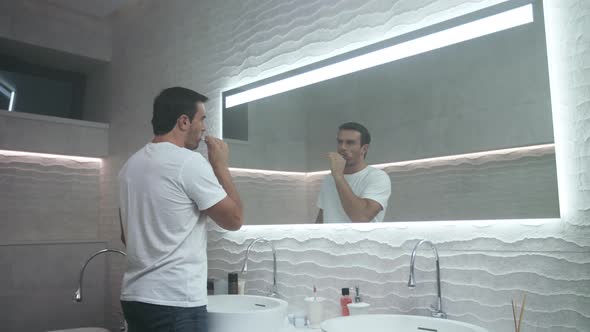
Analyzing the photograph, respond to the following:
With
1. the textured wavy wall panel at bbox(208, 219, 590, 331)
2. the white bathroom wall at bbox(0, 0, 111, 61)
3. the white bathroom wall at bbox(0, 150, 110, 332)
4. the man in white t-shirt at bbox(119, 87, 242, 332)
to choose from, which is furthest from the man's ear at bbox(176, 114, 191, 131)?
the white bathroom wall at bbox(0, 0, 111, 61)

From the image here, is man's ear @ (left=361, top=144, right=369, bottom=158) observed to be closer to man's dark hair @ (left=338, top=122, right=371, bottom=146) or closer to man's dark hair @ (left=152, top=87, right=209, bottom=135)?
man's dark hair @ (left=338, top=122, right=371, bottom=146)

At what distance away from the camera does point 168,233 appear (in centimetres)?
155

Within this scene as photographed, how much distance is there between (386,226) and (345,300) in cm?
31

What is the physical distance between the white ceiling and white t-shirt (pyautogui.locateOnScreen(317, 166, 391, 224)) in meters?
2.24

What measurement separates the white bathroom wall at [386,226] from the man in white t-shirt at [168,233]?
50 cm

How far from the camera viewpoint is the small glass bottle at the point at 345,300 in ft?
5.72

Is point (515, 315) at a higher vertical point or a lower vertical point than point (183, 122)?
lower

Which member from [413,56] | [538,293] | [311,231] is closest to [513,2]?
[413,56]

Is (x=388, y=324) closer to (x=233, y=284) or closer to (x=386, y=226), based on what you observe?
(x=386, y=226)

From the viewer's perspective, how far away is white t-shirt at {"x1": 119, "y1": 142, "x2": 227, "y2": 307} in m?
1.52

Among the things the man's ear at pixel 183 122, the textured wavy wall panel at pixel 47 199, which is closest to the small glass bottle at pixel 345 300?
the man's ear at pixel 183 122

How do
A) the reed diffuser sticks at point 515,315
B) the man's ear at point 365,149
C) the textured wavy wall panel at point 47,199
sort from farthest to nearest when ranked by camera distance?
1. the textured wavy wall panel at point 47,199
2. the man's ear at point 365,149
3. the reed diffuser sticks at point 515,315

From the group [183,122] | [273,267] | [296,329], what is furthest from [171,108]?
[296,329]

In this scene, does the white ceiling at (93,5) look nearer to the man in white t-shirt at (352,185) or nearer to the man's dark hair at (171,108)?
the man's dark hair at (171,108)
